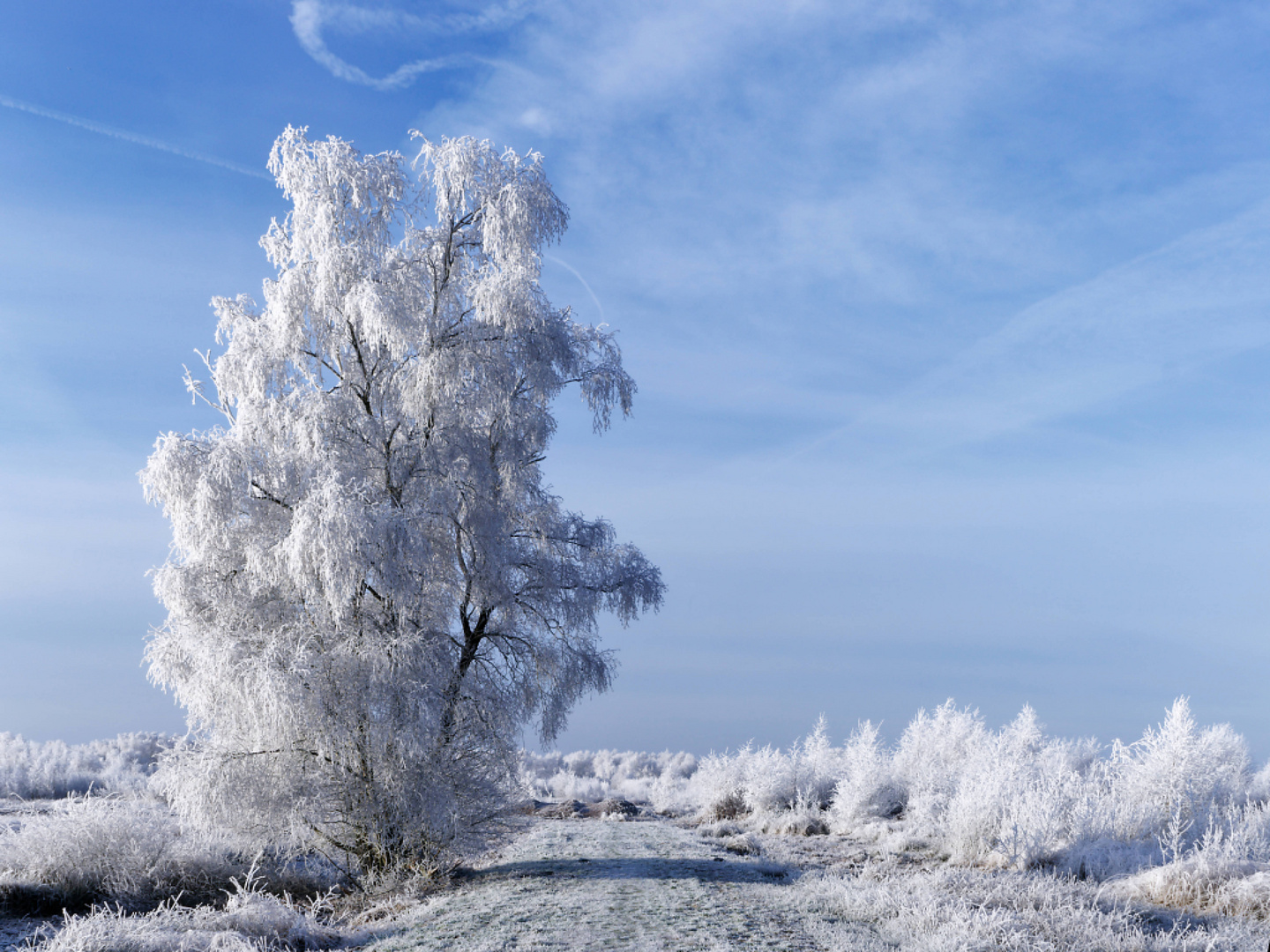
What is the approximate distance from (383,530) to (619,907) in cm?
559

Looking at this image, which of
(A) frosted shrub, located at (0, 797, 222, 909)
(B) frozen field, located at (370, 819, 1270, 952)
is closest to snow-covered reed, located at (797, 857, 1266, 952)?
(B) frozen field, located at (370, 819, 1270, 952)

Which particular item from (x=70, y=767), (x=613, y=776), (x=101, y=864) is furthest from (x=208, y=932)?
(x=613, y=776)

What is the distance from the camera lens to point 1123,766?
17578mm

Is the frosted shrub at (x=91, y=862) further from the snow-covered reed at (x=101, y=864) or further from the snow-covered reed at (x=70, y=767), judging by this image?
the snow-covered reed at (x=70, y=767)

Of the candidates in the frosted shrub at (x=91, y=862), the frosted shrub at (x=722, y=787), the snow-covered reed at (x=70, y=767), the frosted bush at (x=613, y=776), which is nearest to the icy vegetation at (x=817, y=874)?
the frosted shrub at (x=91, y=862)

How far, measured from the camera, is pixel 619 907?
9.21m

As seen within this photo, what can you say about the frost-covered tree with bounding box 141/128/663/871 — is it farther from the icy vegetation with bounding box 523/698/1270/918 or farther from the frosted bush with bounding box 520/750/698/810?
the frosted bush with bounding box 520/750/698/810

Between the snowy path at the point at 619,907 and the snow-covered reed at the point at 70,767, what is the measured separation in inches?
492

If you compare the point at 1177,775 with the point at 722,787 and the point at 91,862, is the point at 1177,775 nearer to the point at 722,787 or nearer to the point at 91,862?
the point at 722,787

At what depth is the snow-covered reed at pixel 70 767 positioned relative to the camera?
1043 inches

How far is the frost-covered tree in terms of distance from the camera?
11562 millimetres

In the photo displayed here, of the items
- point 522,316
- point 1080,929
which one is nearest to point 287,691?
point 522,316

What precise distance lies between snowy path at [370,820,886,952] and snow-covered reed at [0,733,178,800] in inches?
492

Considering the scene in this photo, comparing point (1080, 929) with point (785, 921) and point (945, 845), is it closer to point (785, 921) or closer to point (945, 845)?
point (785, 921)
